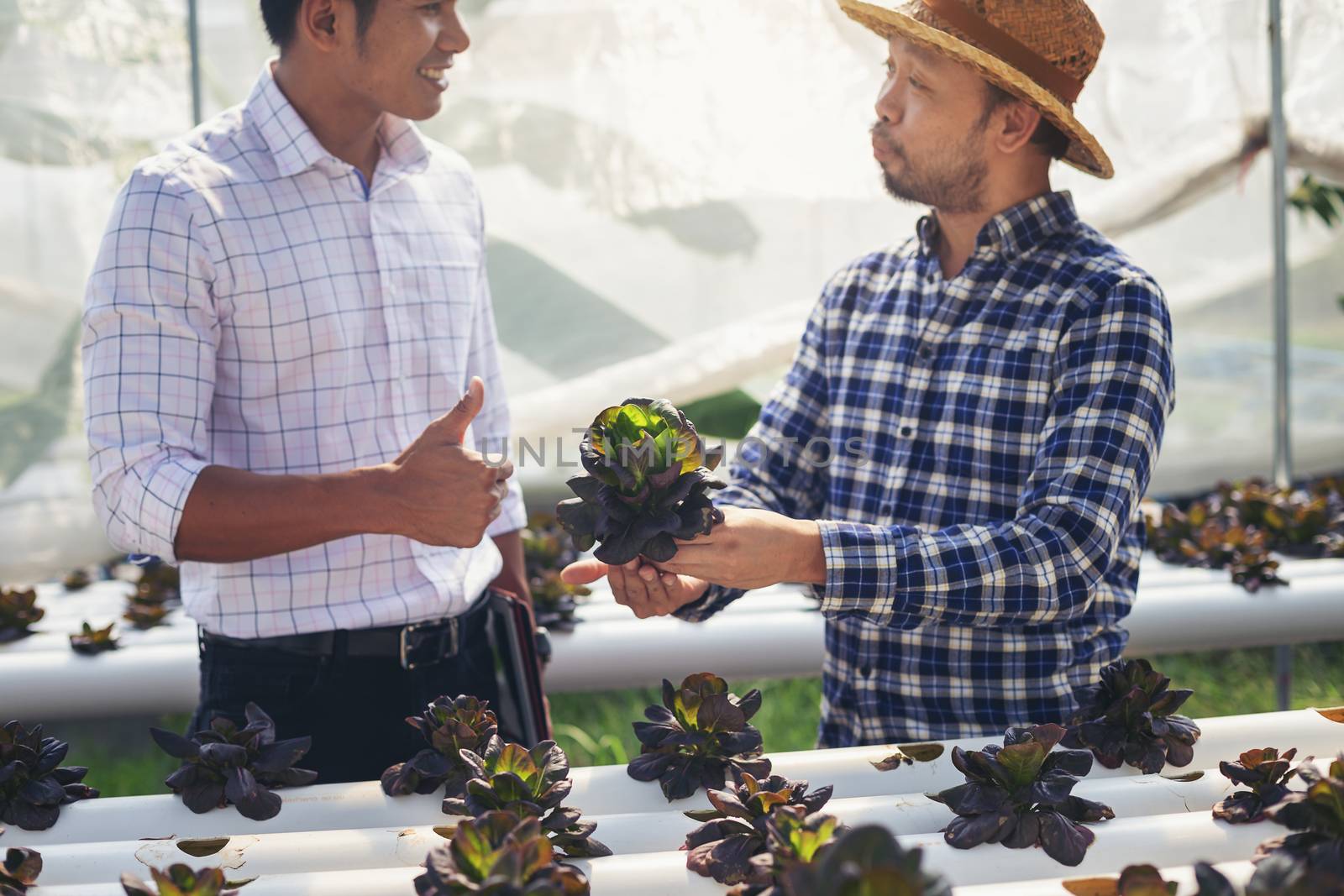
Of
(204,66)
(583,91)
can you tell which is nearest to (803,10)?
(583,91)

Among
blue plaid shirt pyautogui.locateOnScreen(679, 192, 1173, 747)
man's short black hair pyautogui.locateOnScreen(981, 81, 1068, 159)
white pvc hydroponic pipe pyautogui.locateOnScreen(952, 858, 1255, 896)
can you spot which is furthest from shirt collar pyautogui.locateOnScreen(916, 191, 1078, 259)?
white pvc hydroponic pipe pyautogui.locateOnScreen(952, 858, 1255, 896)

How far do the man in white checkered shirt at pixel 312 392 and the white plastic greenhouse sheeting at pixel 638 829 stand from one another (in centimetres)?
40

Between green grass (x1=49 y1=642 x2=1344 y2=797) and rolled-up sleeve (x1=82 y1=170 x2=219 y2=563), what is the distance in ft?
7.00

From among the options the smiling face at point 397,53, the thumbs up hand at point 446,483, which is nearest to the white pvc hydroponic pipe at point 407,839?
the thumbs up hand at point 446,483

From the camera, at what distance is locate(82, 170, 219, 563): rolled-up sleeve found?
68.7 inches

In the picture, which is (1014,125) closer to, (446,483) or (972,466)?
(972,466)

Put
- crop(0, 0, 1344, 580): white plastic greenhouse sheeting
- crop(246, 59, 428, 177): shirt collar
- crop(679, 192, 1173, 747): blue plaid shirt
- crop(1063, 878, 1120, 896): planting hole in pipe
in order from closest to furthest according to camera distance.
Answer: crop(1063, 878, 1120, 896): planting hole in pipe, crop(679, 192, 1173, 747): blue plaid shirt, crop(246, 59, 428, 177): shirt collar, crop(0, 0, 1344, 580): white plastic greenhouse sheeting

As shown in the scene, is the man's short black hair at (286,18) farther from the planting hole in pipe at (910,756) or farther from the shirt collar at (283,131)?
the planting hole in pipe at (910,756)

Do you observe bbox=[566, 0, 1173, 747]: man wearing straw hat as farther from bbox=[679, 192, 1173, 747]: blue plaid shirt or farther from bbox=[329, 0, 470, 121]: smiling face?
bbox=[329, 0, 470, 121]: smiling face

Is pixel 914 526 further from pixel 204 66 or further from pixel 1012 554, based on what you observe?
pixel 204 66

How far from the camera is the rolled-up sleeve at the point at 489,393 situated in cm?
222

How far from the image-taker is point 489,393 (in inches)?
88.5

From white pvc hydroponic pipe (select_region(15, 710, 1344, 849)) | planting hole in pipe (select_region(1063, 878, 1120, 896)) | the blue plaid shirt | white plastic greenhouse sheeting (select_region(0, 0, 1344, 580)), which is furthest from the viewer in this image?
white plastic greenhouse sheeting (select_region(0, 0, 1344, 580))

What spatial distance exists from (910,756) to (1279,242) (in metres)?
2.69
